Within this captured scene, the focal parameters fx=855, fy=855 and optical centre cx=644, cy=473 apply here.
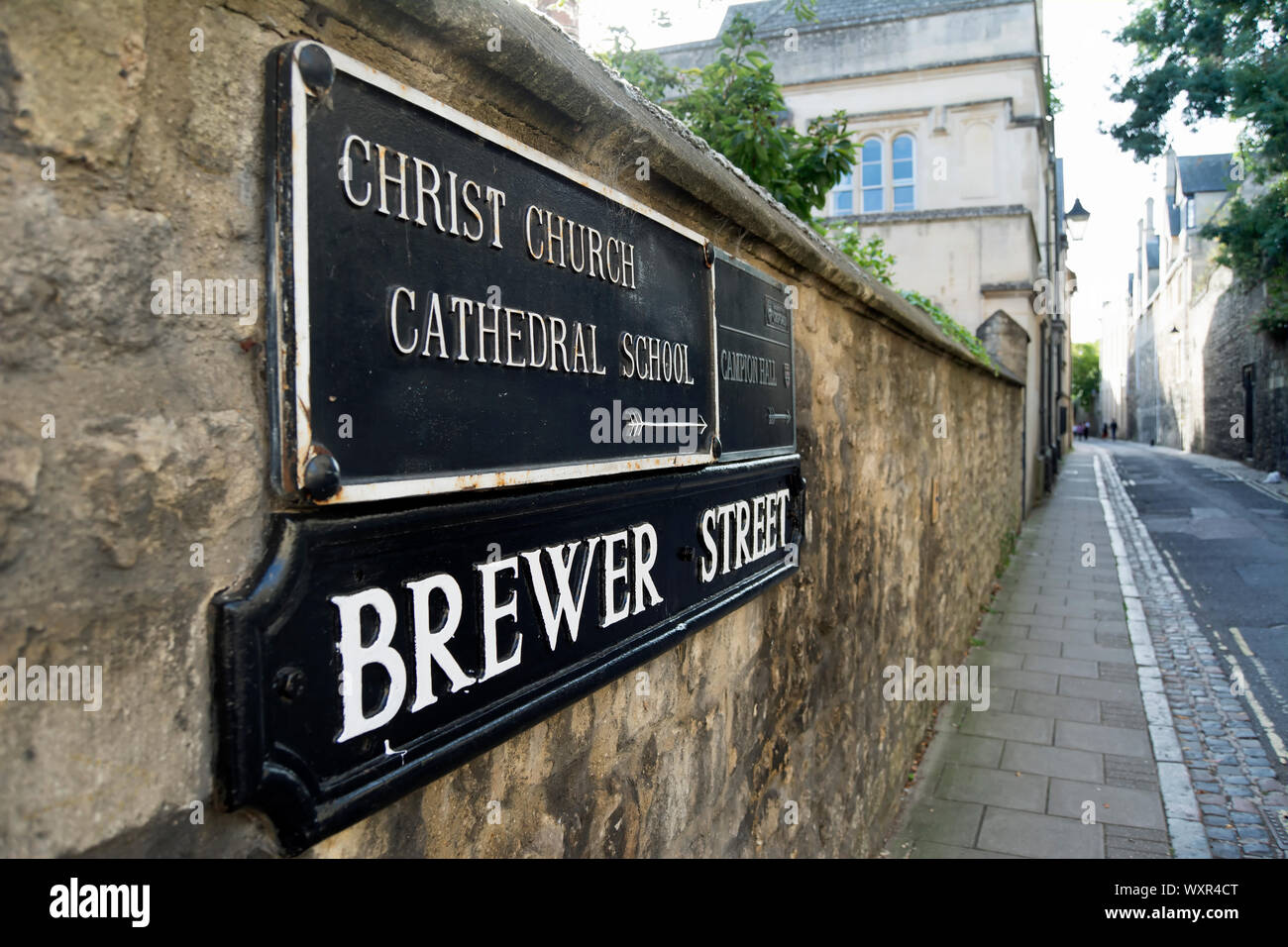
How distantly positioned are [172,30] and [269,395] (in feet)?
1.17

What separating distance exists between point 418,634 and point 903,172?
59.2ft

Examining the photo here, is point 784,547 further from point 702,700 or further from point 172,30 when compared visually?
point 172,30

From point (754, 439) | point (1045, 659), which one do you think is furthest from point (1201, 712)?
point (754, 439)

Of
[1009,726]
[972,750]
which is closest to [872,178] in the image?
[1009,726]

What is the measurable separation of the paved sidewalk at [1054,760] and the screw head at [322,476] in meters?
3.54

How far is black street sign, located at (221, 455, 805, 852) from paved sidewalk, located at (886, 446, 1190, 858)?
2.94 m

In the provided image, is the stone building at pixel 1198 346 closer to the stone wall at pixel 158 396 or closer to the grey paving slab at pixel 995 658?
the grey paving slab at pixel 995 658

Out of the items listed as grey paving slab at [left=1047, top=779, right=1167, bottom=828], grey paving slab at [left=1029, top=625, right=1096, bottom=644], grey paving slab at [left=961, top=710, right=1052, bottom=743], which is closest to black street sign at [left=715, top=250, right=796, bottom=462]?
grey paving slab at [left=1047, top=779, right=1167, bottom=828]

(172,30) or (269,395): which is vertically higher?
(172,30)

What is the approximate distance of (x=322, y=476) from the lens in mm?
905

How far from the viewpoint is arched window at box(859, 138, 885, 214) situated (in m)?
17.2

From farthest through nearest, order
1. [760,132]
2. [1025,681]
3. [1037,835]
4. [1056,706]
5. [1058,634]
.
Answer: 1. [1058,634]
2. [1025,681]
3. [1056,706]
4. [760,132]
5. [1037,835]

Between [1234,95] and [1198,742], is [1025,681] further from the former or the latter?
[1234,95]

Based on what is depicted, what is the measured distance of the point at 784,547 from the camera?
2357 mm
